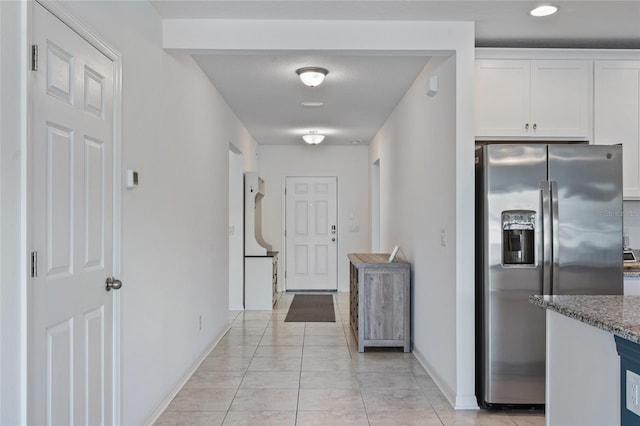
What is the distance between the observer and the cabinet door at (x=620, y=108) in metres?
3.33

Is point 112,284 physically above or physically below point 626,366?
above

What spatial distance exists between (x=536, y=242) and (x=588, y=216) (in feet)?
1.21

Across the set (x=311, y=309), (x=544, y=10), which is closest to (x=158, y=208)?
(x=544, y=10)

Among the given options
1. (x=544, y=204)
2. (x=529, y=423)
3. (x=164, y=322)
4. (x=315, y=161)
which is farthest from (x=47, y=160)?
(x=315, y=161)

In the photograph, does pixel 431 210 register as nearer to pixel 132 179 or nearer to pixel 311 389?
pixel 311 389

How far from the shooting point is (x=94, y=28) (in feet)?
6.84

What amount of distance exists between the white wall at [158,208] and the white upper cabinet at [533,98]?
6.89ft

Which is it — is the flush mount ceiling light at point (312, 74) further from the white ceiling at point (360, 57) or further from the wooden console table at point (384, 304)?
the wooden console table at point (384, 304)

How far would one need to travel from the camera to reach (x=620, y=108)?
3.36 meters

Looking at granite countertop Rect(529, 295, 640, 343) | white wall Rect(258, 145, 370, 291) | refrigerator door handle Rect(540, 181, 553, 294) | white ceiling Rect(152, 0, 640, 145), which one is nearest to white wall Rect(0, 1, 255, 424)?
white ceiling Rect(152, 0, 640, 145)

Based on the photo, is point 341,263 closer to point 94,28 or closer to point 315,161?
point 315,161

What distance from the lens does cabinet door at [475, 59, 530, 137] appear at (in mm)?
3227

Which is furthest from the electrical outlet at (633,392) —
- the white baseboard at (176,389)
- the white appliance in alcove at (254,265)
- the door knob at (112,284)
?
the white appliance in alcove at (254,265)

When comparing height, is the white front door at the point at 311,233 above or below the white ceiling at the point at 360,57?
below
